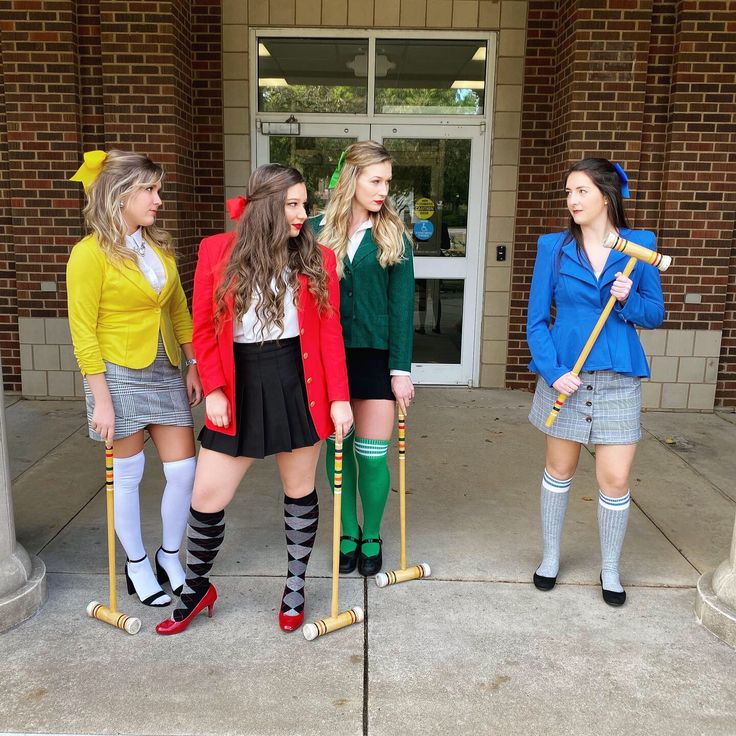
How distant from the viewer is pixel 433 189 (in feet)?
23.1

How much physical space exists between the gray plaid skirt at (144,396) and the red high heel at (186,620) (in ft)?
2.31

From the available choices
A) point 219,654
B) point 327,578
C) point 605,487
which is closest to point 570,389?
point 605,487

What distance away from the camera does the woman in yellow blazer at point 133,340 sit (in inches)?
116

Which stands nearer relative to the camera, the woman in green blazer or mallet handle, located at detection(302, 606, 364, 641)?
mallet handle, located at detection(302, 606, 364, 641)

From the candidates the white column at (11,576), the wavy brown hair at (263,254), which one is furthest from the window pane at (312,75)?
the white column at (11,576)

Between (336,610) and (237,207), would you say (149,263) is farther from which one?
(336,610)

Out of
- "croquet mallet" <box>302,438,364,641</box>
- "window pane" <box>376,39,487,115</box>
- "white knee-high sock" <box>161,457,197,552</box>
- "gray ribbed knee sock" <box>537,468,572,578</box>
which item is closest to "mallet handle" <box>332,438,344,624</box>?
"croquet mallet" <box>302,438,364,641</box>

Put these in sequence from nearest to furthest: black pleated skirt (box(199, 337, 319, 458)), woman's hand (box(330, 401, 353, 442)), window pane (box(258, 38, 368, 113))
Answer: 1. black pleated skirt (box(199, 337, 319, 458))
2. woman's hand (box(330, 401, 353, 442))
3. window pane (box(258, 38, 368, 113))

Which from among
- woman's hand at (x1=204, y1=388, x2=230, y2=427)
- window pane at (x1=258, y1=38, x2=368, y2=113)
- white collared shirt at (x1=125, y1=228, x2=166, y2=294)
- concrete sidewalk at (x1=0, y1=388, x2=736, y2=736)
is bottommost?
concrete sidewalk at (x1=0, y1=388, x2=736, y2=736)

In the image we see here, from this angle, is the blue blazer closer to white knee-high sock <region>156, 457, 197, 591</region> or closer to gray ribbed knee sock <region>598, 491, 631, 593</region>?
gray ribbed knee sock <region>598, 491, 631, 593</region>

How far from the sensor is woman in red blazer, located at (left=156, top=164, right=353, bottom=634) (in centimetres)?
275

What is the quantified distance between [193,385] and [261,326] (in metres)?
0.65

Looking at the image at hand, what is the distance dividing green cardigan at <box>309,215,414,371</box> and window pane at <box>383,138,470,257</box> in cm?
376

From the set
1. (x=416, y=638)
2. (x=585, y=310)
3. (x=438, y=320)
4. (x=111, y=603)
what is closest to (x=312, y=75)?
(x=438, y=320)
